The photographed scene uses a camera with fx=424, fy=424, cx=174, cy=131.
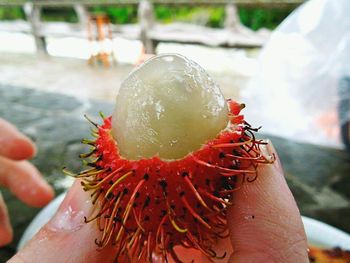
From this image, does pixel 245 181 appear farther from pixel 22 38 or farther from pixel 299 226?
pixel 22 38

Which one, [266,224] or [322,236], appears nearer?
[266,224]

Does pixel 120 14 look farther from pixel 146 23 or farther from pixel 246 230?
pixel 246 230

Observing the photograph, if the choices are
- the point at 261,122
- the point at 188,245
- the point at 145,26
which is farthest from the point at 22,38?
the point at 188,245

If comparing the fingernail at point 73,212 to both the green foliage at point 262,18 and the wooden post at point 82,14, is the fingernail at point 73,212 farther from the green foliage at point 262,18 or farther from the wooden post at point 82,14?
the green foliage at point 262,18

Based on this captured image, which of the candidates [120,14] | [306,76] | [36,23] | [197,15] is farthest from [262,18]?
[306,76]

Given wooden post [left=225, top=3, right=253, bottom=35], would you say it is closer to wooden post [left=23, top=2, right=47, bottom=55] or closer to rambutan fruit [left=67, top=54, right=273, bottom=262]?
wooden post [left=23, top=2, right=47, bottom=55]

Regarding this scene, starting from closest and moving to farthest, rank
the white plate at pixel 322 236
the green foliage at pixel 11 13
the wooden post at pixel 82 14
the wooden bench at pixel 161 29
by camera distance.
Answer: the white plate at pixel 322 236
the wooden bench at pixel 161 29
the wooden post at pixel 82 14
the green foliage at pixel 11 13

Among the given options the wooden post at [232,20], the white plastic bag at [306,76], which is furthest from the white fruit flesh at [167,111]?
the wooden post at [232,20]
